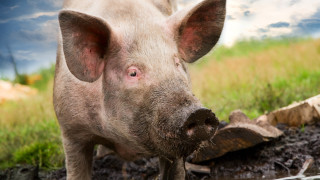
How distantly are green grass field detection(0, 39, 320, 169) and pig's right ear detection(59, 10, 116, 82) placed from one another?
1.04 m

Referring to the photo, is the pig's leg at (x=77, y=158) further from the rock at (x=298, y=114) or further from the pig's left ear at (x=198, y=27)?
the rock at (x=298, y=114)

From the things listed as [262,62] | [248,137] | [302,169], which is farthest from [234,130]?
[262,62]

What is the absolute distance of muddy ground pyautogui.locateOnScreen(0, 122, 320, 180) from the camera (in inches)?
211

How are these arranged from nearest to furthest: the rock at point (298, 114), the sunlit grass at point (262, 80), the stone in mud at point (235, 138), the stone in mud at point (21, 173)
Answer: the stone in mud at point (235, 138) < the stone in mud at point (21, 173) < the rock at point (298, 114) < the sunlit grass at point (262, 80)

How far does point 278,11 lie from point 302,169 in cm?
168

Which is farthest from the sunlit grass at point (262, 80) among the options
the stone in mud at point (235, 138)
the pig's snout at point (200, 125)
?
the pig's snout at point (200, 125)

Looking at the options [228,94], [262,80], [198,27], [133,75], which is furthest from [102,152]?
[262,80]

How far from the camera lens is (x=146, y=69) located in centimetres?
364

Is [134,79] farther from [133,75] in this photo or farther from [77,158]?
[77,158]

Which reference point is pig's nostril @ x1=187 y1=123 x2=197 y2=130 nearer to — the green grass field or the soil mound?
the green grass field

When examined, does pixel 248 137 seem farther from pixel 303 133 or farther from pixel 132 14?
pixel 132 14

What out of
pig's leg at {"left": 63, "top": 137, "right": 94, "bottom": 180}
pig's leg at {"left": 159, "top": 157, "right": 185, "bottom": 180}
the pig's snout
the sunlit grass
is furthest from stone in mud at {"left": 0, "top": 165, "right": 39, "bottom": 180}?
the pig's snout

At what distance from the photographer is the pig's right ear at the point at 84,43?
3.77 meters

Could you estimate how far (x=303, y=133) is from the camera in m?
6.04
